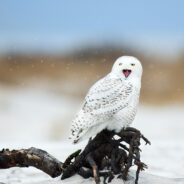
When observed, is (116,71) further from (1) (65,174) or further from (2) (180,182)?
(2) (180,182)

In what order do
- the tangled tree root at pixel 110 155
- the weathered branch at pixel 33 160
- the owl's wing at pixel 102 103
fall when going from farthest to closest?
the weathered branch at pixel 33 160
the tangled tree root at pixel 110 155
the owl's wing at pixel 102 103

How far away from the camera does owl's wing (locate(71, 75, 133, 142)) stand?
107 inches

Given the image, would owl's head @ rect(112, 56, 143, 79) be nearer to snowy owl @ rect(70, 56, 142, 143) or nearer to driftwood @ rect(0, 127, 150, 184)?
snowy owl @ rect(70, 56, 142, 143)

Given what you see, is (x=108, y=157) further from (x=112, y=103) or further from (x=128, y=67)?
(x=128, y=67)

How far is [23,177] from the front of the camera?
15.2 ft

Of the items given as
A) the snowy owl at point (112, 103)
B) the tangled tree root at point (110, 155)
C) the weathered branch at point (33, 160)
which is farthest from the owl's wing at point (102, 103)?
the weathered branch at point (33, 160)

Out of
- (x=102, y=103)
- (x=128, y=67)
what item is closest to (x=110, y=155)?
(x=102, y=103)

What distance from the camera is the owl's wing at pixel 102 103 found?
8.94 feet

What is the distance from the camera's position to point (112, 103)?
273 centimetres

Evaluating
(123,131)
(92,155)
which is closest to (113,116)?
(123,131)

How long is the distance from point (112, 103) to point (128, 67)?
0.24 m

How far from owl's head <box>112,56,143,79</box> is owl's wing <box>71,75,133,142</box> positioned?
0.16 feet

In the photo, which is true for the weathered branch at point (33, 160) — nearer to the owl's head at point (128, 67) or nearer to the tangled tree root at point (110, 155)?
the tangled tree root at point (110, 155)

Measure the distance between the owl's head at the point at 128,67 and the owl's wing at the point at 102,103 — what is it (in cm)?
5
